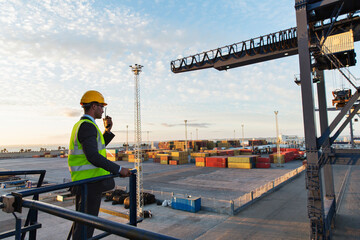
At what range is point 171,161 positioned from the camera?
53.7 metres

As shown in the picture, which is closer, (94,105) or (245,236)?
(94,105)

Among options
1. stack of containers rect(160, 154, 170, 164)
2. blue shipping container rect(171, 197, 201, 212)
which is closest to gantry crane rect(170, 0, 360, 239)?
blue shipping container rect(171, 197, 201, 212)

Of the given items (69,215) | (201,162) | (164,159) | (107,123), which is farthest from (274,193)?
(164,159)

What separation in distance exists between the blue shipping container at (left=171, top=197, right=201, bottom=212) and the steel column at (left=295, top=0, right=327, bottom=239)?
898cm

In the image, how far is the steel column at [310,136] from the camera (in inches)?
382

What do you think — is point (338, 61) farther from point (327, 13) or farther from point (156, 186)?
point (156, 186)

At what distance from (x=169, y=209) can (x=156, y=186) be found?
10.2 meters

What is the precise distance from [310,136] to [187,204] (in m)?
11.2

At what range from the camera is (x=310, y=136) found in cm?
1007

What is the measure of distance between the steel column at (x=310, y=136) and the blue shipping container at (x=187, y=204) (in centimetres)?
898

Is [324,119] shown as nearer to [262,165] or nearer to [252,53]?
[252,53]

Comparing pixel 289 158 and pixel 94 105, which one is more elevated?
pixel 94 105

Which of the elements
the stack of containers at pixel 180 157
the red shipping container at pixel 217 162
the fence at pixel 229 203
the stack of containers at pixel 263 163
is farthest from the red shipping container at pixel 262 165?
the fence at pixel 229 203

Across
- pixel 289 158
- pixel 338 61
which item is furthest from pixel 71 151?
pixel 289 158
